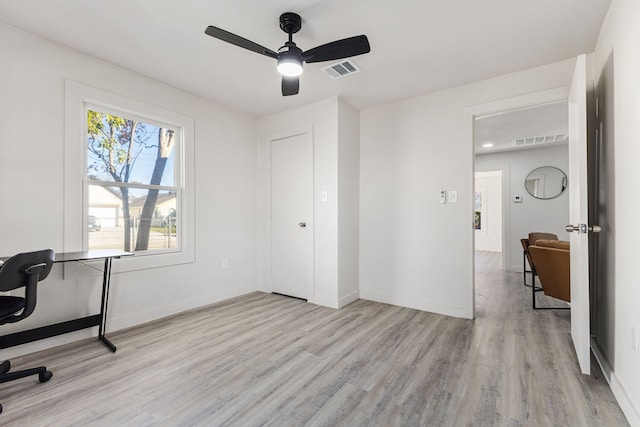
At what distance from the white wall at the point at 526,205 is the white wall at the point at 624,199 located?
4375mm

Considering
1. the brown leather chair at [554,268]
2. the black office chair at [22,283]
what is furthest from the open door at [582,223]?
the black office chair at [22,283]

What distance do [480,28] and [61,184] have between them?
351 centimetres

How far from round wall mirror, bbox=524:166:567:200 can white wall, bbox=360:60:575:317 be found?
3816mm

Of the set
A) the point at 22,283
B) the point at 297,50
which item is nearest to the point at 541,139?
the point at 297,50

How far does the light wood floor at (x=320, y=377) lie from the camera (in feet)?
5.34

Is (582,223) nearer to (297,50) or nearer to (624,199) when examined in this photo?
(624,199)

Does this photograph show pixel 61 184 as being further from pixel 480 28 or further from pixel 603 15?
pixel 603 15

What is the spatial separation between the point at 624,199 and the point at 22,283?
136 inches

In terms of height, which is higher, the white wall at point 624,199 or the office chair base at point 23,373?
the white wall at point 624,199

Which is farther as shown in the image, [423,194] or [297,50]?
[423,194]

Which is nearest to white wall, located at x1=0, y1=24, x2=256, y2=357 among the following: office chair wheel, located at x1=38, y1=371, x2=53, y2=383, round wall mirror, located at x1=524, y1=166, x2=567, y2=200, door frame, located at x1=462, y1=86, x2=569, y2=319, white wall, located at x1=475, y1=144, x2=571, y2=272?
office chair wheel, located at x1=38, y1=371, x2=53, y2=383

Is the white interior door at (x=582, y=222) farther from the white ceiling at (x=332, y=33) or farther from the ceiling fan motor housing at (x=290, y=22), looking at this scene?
the ceiling fan motor housing at (x=290, y=22)

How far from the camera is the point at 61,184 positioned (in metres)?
2.50

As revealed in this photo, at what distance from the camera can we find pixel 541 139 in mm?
5441
